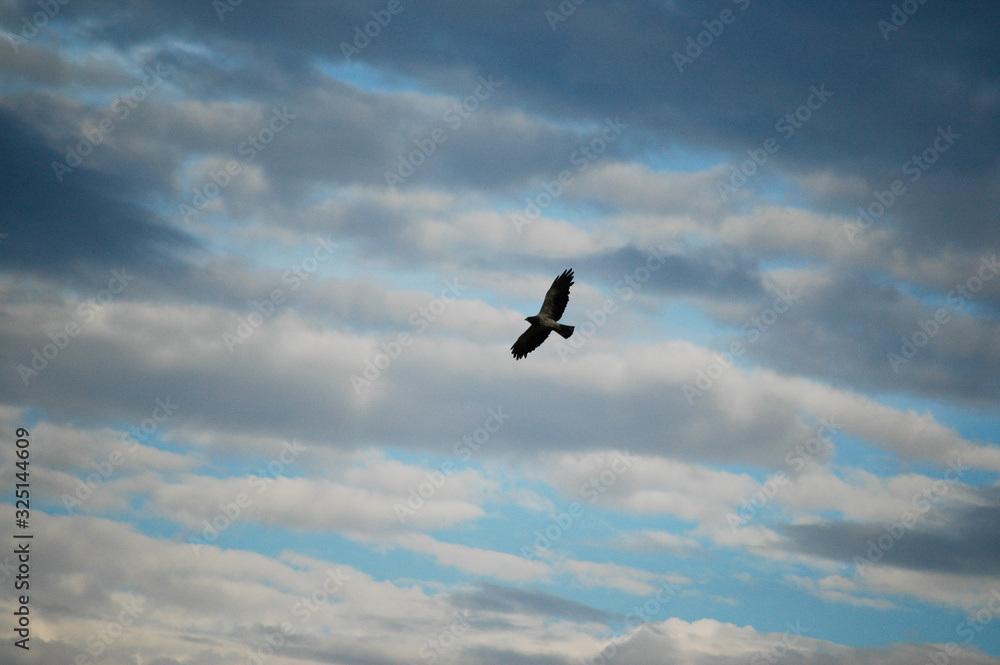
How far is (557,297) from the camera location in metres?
51.0

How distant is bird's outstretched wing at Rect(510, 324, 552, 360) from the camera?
5294 cm

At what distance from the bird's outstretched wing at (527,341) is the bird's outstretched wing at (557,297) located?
1817mm

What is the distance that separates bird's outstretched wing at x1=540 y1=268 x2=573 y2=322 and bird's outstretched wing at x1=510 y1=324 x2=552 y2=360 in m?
1.82

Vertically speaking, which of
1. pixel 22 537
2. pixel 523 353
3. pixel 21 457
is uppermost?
pixel 523 353

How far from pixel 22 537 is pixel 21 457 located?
23.8 ft

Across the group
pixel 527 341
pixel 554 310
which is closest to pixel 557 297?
pixel 554 310

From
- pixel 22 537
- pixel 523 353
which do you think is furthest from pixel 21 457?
pixel 523 353

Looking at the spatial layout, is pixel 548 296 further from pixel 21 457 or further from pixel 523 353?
pixel 21 457

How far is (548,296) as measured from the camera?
50906 millimetres

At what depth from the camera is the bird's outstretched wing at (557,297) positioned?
50656 mm

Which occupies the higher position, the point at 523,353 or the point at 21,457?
the point at 523,353

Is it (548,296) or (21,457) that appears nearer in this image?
(548,296)

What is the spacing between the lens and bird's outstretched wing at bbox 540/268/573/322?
50.7 meters

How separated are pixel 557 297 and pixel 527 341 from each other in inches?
162
